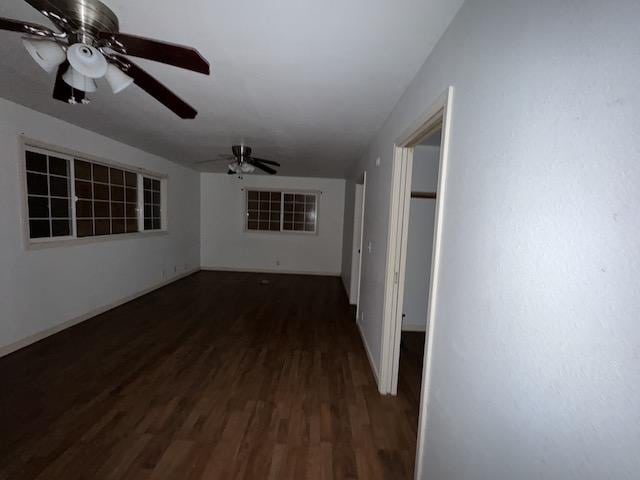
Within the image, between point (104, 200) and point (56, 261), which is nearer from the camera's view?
point (56, 261)

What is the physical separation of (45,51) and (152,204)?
161 inches

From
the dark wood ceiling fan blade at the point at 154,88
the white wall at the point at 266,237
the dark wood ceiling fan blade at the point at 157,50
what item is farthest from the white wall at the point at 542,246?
the white wall at the point at 266,237

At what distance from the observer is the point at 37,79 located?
2012 mm

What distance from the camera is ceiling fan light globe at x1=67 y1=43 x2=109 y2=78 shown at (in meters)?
1.09

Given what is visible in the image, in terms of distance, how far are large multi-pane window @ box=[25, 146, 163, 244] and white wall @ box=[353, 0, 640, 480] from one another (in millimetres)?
3921

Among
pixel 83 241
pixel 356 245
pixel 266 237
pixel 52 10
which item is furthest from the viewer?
pixel 266 237

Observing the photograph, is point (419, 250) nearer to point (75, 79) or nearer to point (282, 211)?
point (75, 79)

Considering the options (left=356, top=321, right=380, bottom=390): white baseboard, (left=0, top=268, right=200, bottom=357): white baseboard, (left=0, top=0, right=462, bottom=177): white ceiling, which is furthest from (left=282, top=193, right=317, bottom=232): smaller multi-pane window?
(left=356, top=321, right=380, bottom=390): white baseboard

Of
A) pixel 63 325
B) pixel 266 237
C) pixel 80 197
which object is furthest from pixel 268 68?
pixel 266 237

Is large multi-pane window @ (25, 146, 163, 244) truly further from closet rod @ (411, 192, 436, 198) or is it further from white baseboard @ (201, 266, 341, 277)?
closet rod @ (411, 192, 436, 198)

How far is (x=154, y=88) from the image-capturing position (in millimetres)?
1422

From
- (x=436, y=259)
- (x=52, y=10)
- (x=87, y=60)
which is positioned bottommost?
(x=436, y=259)

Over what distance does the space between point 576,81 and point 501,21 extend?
430 mm

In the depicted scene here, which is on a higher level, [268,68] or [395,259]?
[268,68]
